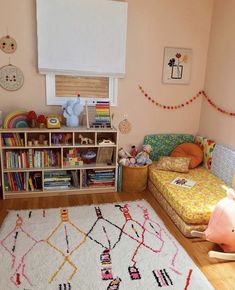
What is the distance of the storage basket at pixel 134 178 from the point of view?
3.15 meters

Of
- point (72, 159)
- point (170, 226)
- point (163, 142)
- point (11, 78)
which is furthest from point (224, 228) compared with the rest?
point (11, 78)

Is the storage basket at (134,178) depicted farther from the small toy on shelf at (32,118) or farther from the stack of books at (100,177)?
the small toy on shelf at (32,118)

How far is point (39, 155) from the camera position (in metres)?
2.93

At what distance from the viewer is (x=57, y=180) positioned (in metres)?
3.02

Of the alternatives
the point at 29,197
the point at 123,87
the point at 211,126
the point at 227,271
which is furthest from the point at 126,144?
the point at 227,271

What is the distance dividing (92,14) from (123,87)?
0.92 m

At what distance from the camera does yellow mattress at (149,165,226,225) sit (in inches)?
89.7

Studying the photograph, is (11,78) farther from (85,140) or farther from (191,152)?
(191,152)

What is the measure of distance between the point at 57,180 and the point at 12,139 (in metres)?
0.69

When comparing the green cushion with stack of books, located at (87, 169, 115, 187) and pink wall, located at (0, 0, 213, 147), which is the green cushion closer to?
pink wall, located at (0, 0, 213, 147)

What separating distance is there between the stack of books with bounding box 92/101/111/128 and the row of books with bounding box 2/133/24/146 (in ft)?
2.83

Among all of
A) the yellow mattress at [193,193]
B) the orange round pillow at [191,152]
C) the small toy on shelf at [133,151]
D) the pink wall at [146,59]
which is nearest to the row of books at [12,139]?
the pink wall at [146,59]

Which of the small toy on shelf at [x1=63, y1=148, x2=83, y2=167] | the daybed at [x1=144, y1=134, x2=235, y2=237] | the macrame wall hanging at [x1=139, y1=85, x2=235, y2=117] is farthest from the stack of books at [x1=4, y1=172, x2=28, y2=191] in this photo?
the macrame wall hanging at [x1=139, y1=85, x2=235, y2=117]

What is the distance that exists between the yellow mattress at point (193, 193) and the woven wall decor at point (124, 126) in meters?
0.60
